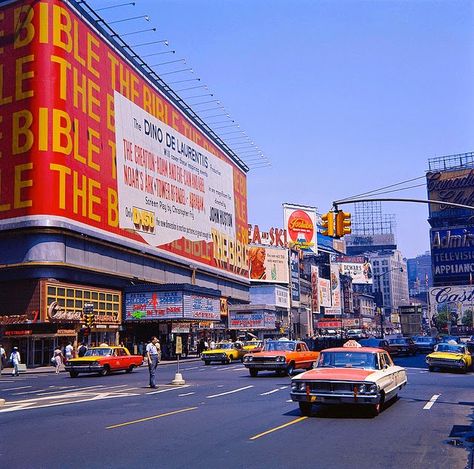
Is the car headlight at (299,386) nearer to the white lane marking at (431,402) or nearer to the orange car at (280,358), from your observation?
the white lane marking at (431,402)

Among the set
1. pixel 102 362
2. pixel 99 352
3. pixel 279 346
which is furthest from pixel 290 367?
pixel 99 352

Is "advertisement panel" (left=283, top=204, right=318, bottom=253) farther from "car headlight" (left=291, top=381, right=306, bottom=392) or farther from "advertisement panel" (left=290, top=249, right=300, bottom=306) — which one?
"car headlight" (left=291, top=381, right=306, bottom=392)

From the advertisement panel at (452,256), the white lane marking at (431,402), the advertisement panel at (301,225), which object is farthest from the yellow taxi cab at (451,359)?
the advertisement panel at (452,256)

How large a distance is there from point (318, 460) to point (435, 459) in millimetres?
1911

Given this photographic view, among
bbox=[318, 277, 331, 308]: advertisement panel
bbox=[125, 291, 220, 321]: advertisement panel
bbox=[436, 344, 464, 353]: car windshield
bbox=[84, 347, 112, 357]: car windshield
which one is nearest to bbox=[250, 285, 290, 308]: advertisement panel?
bbox=[318, 277, 331, 308]: advertisement panel

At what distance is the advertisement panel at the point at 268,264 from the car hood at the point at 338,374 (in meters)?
107

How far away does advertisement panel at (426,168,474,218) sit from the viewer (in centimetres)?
14850

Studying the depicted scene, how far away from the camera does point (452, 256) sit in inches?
5969

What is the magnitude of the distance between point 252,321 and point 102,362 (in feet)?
165

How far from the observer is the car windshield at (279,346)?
95.5 feet

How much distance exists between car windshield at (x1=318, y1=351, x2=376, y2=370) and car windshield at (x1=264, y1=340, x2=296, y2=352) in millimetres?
12832

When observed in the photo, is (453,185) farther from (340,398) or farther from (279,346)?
(340,398)

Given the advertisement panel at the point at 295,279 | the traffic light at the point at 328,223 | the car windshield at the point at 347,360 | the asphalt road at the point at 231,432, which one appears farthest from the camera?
the advertisement panel at the point at 295,279

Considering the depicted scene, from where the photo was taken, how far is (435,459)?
10242 mm
